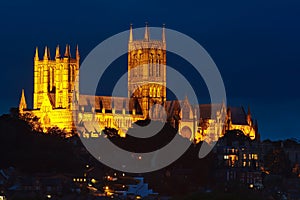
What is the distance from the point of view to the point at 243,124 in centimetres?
18112

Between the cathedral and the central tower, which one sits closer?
the cathedral

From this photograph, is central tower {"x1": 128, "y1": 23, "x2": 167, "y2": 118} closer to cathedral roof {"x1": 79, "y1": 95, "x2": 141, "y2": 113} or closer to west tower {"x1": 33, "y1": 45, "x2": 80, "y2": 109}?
cathedral roof {"x1": 79, "y1": 95, "x2": 141, "y2": 113}

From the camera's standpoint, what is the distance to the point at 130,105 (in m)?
175

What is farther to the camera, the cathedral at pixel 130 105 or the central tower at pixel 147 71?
the central tower at pixel 147 71

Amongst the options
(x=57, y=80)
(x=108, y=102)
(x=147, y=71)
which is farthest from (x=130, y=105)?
(x=57, y=80)

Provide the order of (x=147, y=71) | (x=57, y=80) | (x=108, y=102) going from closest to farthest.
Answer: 1. (x=57, y=80)
2. (x=108, y=102)
3. (x=147, y=71)

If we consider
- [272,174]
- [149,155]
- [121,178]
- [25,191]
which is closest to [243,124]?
[272,174]

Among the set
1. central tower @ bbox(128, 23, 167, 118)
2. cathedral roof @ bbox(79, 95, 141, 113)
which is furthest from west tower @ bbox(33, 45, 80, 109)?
central tower @ bbox(128, 23, 167, 118)

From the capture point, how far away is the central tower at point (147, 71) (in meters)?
178

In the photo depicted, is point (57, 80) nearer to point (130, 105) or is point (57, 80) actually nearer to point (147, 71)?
point (130, 105)

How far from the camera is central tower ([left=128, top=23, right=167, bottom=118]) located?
17750cm

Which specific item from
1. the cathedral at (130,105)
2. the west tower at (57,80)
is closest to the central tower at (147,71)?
the cathedral at (130,105)

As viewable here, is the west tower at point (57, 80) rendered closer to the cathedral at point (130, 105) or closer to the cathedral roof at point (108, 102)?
the cathedral at point (130, 105)

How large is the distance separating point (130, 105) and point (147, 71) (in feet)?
22.1
